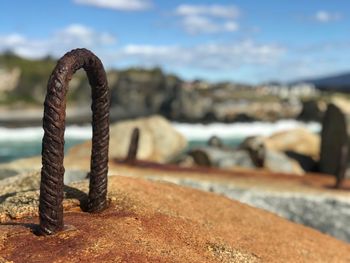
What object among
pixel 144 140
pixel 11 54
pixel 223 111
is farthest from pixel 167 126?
pixel 11 54

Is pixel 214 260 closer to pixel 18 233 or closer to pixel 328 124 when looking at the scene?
pixel 18 233

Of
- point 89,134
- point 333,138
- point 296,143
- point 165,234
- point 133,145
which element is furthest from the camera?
point 89,134

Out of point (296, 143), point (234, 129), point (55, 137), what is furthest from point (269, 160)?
point (234, 129)

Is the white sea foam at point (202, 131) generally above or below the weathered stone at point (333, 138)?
below

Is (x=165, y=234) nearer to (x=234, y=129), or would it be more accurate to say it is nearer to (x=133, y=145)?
(x=133, y=145)

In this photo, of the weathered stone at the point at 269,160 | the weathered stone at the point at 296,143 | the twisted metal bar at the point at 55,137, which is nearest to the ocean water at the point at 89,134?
the weathered stone at the point at 296,143

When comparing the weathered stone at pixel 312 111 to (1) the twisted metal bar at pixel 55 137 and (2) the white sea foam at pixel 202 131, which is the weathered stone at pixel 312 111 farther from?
(1) the twisted metal bar at pixel 55 137

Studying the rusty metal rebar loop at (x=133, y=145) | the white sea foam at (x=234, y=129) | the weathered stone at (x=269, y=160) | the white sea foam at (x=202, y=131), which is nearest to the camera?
the rusty metal rebar loop at (x=133, y=145)

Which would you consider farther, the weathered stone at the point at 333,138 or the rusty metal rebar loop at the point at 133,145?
the weathered stone at the point at 333,138
